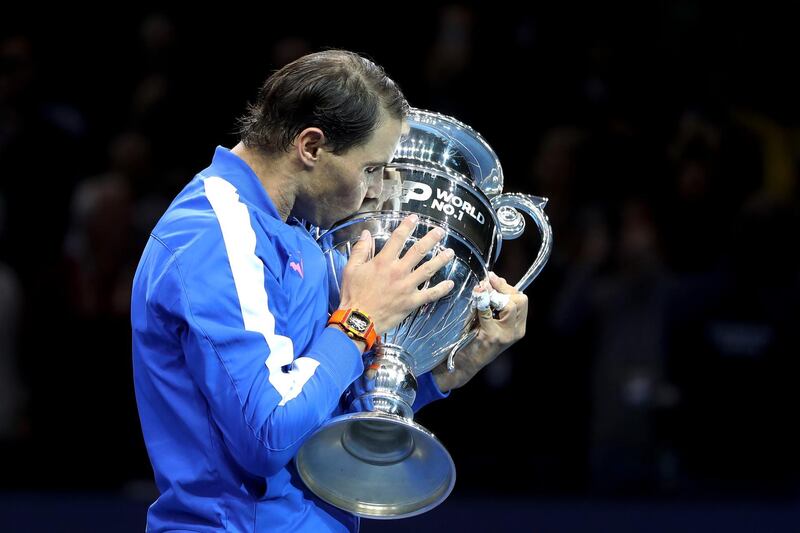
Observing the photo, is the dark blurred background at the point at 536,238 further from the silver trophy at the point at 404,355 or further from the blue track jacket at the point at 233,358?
the blue track jacket at the point at 233,358

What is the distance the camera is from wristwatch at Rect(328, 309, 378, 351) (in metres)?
1.70

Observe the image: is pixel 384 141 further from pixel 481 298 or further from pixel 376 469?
pixel 376 469

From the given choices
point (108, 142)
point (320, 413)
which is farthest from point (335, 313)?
point (108, 142)

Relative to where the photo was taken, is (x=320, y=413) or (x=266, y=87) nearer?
(x=320, y=413)

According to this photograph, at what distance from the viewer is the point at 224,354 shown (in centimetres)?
157

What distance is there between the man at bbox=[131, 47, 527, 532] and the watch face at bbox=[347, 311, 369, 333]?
0.01 meters

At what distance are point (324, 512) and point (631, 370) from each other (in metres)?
2.49

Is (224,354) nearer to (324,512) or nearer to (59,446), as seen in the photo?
(324,512)

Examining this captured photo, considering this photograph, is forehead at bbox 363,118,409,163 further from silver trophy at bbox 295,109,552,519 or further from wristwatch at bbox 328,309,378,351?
wristwatch at bbox 328,309,378,351

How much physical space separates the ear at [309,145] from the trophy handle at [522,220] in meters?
0.40

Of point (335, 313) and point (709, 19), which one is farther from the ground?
point (709, 19)

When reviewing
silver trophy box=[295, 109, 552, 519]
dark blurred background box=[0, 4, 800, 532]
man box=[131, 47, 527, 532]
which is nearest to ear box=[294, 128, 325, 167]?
man box=[131, 47, 527, 532]

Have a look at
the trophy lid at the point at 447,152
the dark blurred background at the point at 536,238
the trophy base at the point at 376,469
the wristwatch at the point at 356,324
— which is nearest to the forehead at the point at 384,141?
the trophy lid at the point at 447,152

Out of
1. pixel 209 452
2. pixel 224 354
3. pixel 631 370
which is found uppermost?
pixel 224 354
